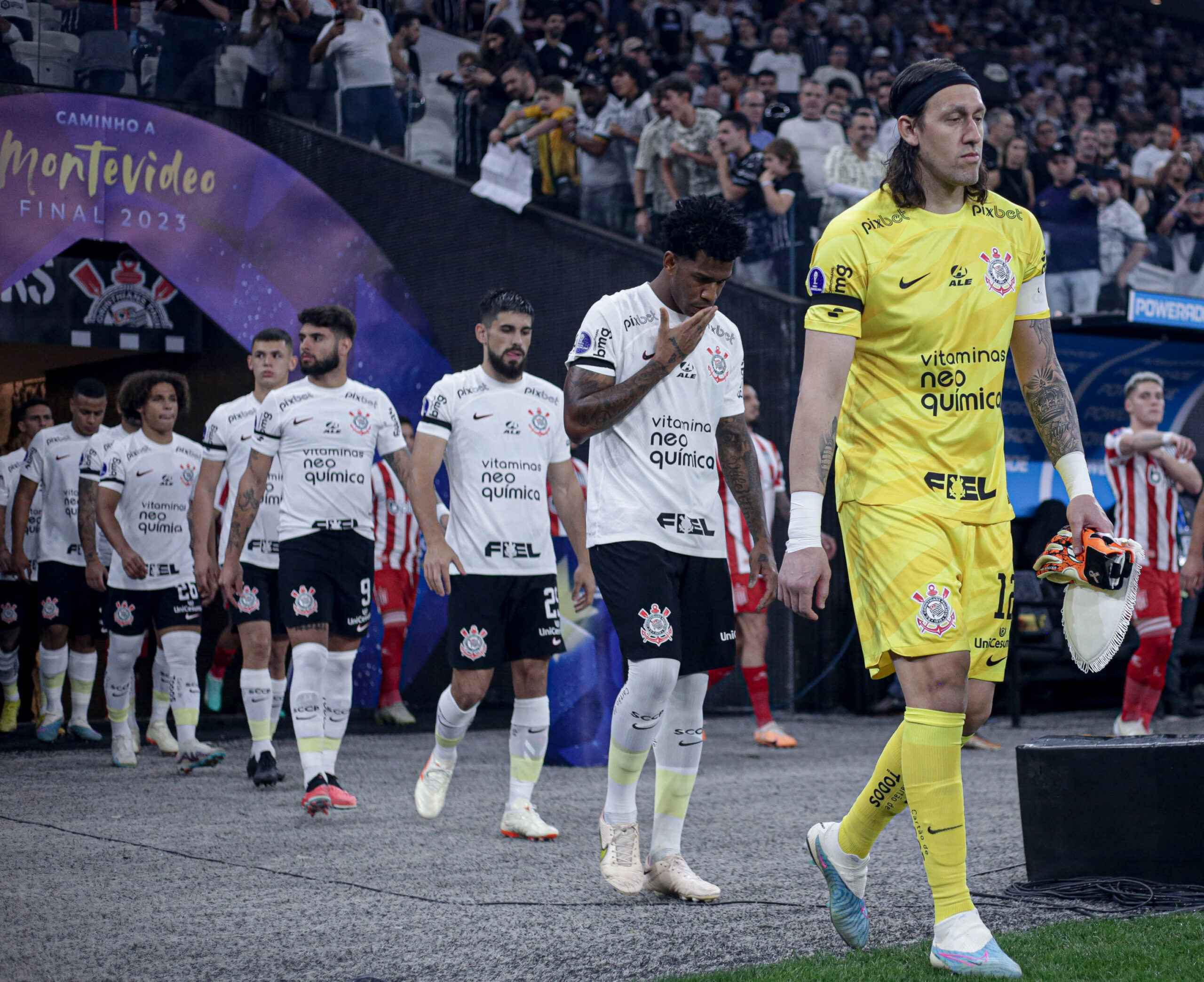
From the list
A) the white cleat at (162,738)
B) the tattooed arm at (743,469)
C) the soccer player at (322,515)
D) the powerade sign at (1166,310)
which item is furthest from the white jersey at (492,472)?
the powerade sign at (1166,310)

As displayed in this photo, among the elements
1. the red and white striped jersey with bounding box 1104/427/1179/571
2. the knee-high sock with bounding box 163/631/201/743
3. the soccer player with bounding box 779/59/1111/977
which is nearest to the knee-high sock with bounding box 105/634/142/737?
the knee-high sock with bounding box 163/631/201/743

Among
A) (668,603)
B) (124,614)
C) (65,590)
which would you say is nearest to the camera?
(668,603)

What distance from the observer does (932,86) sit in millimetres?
3414

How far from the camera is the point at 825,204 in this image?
35.4 ft

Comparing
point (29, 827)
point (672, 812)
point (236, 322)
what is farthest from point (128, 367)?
point (672, 812)

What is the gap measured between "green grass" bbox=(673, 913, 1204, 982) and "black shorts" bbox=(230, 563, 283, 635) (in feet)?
14.9

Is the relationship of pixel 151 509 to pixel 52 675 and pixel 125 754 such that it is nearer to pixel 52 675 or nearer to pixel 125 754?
pixel 125 754

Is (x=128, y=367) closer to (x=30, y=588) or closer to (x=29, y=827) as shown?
(x=30, y=588)

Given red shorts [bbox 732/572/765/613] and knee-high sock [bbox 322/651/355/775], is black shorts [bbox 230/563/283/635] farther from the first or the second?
red shorts [bbox 732/572/765/613]

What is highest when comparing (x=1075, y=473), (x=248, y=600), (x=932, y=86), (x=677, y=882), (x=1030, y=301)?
(x=932, y=86)

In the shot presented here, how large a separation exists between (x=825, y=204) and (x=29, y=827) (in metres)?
7.45

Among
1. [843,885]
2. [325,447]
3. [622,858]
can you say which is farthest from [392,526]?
[843,885]

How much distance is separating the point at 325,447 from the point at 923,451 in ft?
12.3

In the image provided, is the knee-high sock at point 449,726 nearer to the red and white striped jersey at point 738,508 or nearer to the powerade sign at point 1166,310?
the red and white striped jersey at point 738,508
